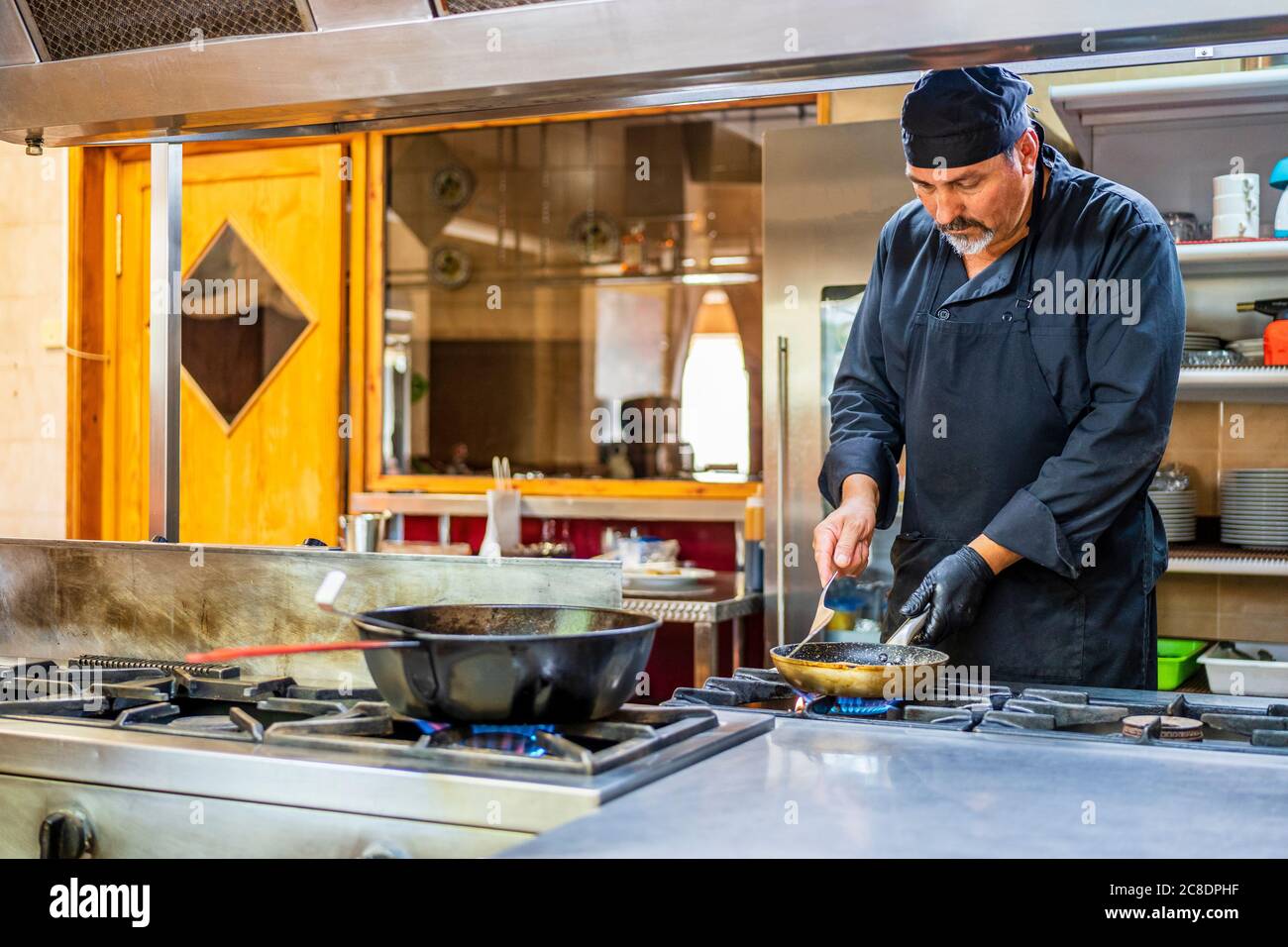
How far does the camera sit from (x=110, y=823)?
1.32 m

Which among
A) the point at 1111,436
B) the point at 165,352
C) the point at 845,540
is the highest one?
the point at 165,352

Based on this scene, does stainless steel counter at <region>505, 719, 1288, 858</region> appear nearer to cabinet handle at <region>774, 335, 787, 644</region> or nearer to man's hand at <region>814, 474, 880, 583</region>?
man's hand at <region>814, 474, 880, 583</region>

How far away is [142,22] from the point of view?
6.11 ft

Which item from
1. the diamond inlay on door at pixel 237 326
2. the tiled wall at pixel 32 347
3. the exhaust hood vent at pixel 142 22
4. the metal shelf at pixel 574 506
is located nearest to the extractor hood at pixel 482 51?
the exhaust hood vent at pixel 142 22

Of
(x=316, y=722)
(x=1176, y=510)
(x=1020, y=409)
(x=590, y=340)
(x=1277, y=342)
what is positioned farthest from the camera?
(x=590, y=340)

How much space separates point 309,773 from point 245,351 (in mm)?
4246

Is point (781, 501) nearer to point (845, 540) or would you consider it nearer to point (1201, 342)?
point (1201, 342)

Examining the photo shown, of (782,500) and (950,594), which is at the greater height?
(782,500)

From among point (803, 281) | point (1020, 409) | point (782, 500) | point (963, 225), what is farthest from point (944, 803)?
point (803, 281)

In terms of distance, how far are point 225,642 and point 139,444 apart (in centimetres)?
358

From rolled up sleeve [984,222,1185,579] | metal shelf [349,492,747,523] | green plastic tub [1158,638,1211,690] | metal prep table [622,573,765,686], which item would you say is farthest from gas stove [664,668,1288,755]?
metal shelf [349,492,747,523]

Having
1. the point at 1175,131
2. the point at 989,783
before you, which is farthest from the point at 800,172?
the point at 989,783

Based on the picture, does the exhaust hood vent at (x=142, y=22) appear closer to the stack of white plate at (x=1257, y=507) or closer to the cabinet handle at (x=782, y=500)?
the cabinet handle at (x=782, y=500)
